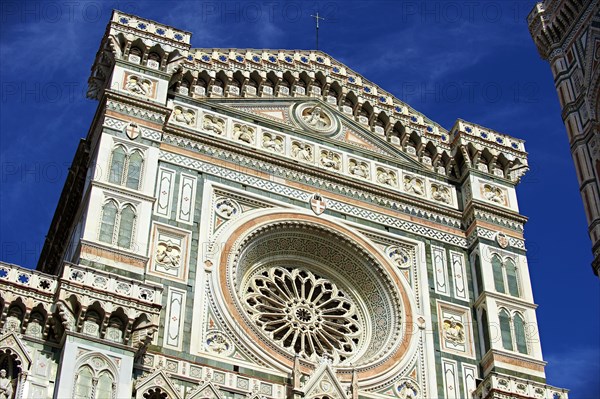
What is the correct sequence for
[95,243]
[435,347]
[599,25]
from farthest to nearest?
[599,25]
[435,347]
[95,243]

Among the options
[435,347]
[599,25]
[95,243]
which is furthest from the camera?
[599,25]

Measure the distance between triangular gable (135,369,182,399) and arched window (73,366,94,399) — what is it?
90 centimetres

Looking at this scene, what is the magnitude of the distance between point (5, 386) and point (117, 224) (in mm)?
3772

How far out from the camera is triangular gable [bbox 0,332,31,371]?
1702 cm

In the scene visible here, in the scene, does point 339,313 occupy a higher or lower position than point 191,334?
higher

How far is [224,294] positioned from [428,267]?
14.3ft

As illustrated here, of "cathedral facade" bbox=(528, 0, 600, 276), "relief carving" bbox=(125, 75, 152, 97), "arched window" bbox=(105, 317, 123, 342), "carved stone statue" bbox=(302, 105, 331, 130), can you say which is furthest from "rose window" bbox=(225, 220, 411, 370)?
"cathedral facade" bbox=(528, 0, 600, 276)

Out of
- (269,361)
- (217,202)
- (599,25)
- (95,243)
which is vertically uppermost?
(599,25)

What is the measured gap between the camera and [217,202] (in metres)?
21.3

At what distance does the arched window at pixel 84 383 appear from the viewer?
16.9 metres

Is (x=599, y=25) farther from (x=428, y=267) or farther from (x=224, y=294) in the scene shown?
(x=224, y=294)

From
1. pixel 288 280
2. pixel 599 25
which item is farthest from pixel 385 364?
pixel 599 25

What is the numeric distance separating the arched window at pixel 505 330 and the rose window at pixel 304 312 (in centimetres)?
254

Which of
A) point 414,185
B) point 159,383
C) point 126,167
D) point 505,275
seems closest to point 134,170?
point 126,167
